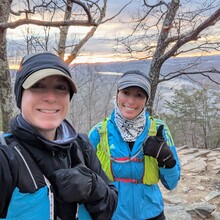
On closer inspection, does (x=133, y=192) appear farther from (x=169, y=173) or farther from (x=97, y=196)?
(x=97, y=196)

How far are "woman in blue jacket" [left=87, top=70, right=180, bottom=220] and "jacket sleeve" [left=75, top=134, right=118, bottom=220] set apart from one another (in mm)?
609

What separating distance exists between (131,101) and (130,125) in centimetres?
18

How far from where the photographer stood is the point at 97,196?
1278 millimetres

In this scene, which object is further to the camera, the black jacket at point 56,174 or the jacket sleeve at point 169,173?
the jacket sleeve at point 169,173

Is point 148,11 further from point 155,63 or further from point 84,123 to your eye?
point 84,123

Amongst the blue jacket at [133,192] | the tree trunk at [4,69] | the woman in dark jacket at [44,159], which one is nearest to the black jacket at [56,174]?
the woman in dark jacket at [44,159]

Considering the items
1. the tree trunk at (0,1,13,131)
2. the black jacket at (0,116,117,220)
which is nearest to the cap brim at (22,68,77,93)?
the black jacket at (0,116,117,220)

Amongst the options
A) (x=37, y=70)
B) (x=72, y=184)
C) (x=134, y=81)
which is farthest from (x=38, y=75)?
(x=134, y=81)

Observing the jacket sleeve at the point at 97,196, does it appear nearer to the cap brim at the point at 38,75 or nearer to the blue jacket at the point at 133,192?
the cap brim at the point at 38,75

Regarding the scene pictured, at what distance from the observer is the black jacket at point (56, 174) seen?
3.43 ft

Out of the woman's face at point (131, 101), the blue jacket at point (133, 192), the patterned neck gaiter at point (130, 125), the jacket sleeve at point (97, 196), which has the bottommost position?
the blue jacket at point (133, 192)

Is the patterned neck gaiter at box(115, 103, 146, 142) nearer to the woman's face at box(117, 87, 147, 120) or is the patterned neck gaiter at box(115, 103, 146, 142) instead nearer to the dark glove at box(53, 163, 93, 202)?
the woman's face at box(117, 87, 147, 120)

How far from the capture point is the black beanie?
1.15m

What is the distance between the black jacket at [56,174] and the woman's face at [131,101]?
904 mm
